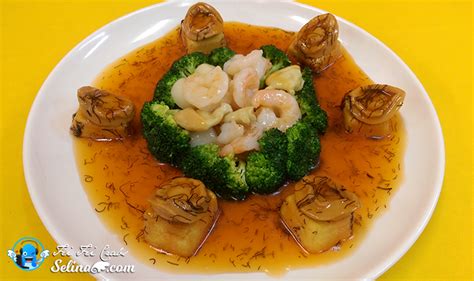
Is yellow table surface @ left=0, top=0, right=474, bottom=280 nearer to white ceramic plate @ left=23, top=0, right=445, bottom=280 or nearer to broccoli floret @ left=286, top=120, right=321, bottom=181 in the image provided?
white ceramic plate @ left=23, top=0, right=445, bottom=280

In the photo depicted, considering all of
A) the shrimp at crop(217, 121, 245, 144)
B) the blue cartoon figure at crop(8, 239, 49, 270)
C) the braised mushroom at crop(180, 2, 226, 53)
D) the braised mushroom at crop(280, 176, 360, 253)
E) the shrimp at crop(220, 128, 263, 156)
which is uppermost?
the braised mushroom at crop(180, 2, 226, 53)

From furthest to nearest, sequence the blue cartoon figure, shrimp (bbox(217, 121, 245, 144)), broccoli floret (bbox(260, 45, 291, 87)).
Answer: broccoli floret (bbox(260, 45, 291, 87)) → shrimp (bbox(217, 121, 245, 144)) → the blue cartoon figure

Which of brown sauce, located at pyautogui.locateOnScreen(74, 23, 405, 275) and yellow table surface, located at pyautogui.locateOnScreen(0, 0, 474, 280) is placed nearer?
brown sauce, located at pyautogui.locateOnScreen(74, 23, 405, 275)

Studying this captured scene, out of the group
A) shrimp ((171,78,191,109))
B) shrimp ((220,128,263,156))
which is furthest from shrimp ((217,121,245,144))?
shrimp ((171,78,191,109))

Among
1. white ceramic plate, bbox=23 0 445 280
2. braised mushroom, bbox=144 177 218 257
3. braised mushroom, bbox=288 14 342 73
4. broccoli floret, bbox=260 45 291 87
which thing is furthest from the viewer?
braised mushroom, bbox=288 14 342 73

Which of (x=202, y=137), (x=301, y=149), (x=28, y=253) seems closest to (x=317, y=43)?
(x=301, y=149)

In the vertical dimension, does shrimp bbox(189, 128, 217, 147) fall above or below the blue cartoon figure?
above

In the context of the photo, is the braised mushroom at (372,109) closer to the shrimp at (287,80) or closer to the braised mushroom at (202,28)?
the shrimp at (287,80)
